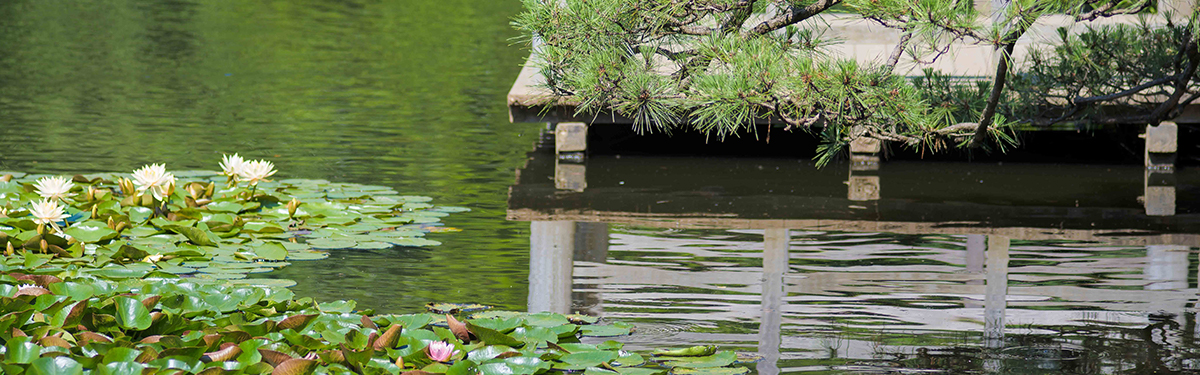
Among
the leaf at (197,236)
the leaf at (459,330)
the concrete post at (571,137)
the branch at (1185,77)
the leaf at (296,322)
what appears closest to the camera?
the leaf at (296,322)

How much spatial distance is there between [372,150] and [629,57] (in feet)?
11.3

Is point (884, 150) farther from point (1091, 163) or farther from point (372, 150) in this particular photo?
point (372, 150)

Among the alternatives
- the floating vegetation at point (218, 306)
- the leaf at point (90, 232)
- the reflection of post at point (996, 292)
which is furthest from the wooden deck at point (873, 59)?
the leaf at point (90, 232)

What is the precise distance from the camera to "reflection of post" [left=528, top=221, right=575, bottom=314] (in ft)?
13.4

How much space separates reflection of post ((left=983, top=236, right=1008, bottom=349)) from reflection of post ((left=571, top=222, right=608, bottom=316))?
4.03 feet

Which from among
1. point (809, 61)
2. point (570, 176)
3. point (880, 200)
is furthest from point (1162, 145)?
point (809, 61)

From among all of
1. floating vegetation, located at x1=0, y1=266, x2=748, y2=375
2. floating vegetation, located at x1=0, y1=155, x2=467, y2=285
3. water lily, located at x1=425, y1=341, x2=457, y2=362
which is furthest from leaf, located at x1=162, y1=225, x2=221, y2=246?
water lily, located at x1=425, y1=341, x2=457, y2=362

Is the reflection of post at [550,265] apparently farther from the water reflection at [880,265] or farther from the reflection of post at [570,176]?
the reflection of post at [570,176]

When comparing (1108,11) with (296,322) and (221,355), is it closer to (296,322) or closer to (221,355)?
(296,322)

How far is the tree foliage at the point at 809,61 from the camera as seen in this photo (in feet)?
12.8

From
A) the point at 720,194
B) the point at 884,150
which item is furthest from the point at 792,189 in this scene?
the point at 884,150

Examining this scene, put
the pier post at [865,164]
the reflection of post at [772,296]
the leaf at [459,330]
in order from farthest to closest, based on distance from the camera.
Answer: the pier post at [865,164]
the reflection of post at [772,296]
the leaf at [459,330]

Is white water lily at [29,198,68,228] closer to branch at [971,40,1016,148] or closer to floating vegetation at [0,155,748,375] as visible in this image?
floating vegetation at [0,155,748,375]

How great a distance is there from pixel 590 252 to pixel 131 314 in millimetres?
2139
